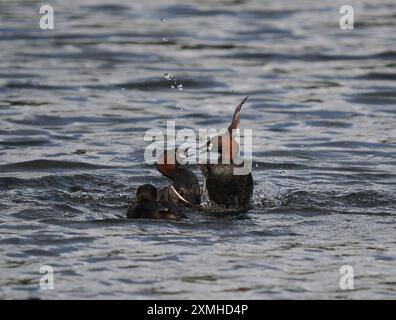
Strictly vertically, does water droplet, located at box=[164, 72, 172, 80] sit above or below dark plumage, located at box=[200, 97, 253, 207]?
above

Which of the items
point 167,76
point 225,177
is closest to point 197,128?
point 167,76

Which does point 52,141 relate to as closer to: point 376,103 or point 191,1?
point 376,103

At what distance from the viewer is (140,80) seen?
16234 mm

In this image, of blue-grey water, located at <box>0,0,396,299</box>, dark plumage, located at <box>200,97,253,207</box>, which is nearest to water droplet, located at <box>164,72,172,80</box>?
blue-grey water, located at <box>0,0,396,299</box>

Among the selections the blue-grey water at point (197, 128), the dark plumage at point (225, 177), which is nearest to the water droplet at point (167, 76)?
the blue-grey water at point (197, 128)

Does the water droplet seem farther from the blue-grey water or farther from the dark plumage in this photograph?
the dark plumage

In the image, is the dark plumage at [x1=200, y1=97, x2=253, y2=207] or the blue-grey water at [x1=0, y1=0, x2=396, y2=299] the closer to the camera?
the blue-grey water at [x1=0, y1=0, x2=396, y2=299]

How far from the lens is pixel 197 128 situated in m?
13.7

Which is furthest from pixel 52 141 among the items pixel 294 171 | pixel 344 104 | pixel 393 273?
pixel 393 273

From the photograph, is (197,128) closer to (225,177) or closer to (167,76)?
(167,76)

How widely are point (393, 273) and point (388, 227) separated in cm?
122

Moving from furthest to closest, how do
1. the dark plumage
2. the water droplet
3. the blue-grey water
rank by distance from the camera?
the water droplet
the dark plumage
the blue-grey water

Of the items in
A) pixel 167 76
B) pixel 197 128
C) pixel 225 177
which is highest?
pixel 167 76

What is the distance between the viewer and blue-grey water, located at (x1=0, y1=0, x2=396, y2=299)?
26.3ft
